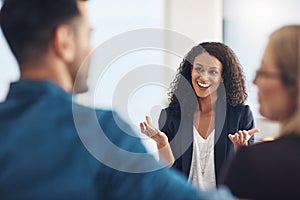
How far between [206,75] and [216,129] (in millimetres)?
229

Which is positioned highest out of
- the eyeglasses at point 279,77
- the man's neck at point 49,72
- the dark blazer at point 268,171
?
the man's neck at point 49,72

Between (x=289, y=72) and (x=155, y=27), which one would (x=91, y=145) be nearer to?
(x=289, y=72)

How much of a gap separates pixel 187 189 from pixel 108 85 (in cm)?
152

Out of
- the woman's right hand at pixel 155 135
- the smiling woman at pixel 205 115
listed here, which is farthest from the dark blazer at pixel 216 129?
the woman's right hand at pixel 155 135

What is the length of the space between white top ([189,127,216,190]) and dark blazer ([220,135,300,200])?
750mm

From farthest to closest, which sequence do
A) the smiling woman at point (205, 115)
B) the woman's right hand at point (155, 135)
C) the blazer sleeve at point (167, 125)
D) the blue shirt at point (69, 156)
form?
the blazer sleeve at point (167, 125) < the smiling woman at point (205, 115) < the woman's right hand at point (155, 135) < the blue shirt at point (69, 156)

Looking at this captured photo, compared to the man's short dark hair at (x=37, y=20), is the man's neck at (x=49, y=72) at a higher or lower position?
lower

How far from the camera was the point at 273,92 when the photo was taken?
791 mm

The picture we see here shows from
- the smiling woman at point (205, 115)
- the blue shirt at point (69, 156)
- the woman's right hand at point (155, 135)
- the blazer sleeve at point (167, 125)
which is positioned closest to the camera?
the blue shirt at point (69, 156)

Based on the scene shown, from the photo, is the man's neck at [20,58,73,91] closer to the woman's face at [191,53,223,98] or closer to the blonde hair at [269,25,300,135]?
the blonde hair at [269,25,300,135]

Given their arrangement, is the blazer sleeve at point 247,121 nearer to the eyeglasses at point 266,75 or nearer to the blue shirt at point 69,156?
the eyeglasses at point 266,75

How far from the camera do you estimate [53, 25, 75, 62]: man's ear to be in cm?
74

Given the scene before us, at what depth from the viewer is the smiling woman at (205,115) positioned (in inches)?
64.5

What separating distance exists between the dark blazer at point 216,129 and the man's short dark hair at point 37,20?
3.19 feet
